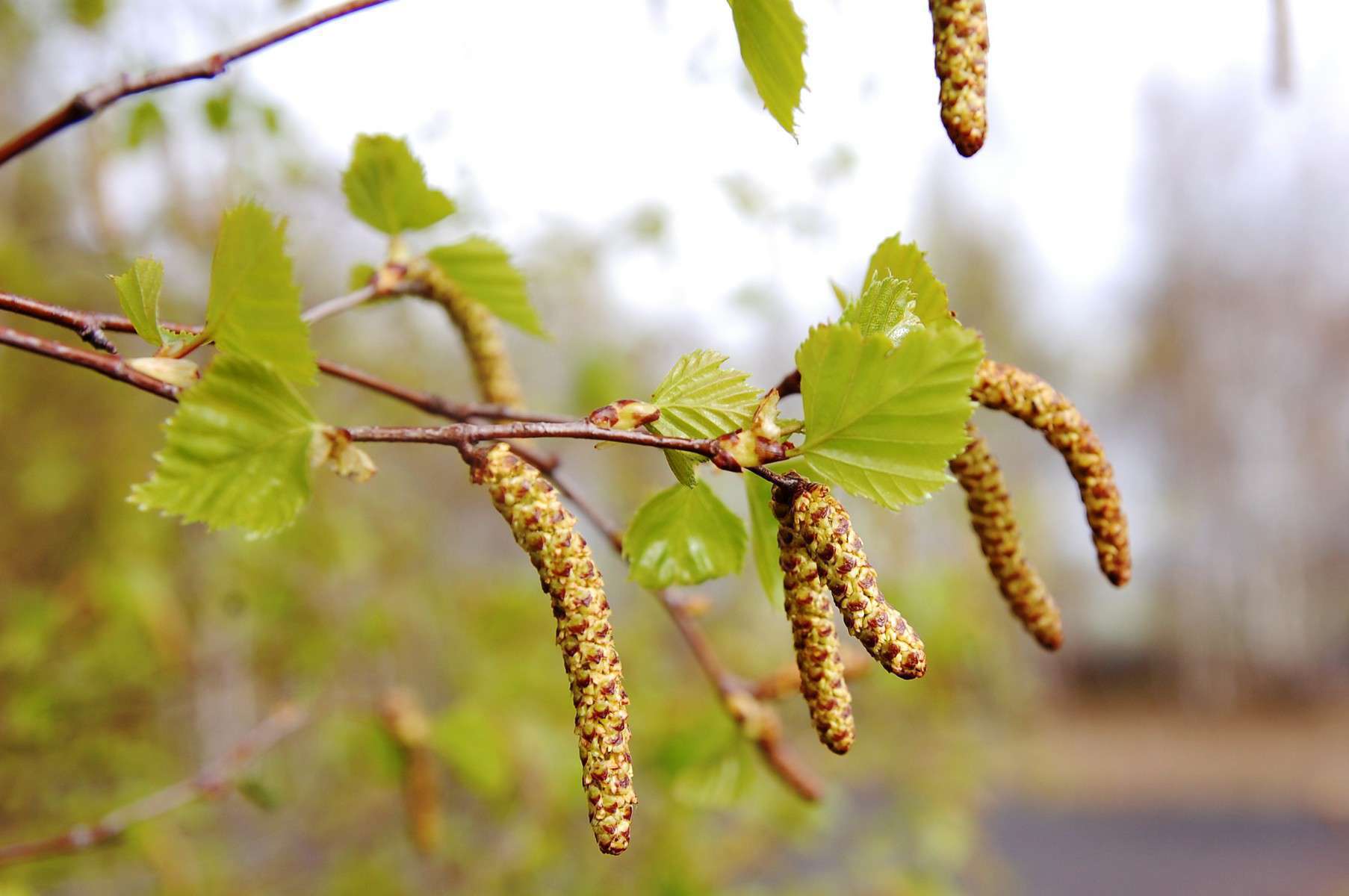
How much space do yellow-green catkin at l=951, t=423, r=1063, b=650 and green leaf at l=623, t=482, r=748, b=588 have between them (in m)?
0.16

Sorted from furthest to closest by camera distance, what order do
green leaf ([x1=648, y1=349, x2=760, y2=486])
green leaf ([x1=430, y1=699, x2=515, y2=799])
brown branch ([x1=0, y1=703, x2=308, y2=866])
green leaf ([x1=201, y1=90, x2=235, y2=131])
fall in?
green leaf ([x1=201, y1=90, x2=235, y2=131]) → green leaf ([x1=430, y1=699, x2=515, y2=799]) → brown branch ([x1=0, y1=703, x2=308, y2=866]) → green leaf ([x1=648, y1=349, x2=760, y2=486])

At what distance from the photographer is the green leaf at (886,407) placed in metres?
0.47

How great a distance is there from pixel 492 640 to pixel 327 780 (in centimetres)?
53

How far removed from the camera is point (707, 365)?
1.78 ft

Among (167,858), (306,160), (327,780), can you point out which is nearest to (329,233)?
(306,160)

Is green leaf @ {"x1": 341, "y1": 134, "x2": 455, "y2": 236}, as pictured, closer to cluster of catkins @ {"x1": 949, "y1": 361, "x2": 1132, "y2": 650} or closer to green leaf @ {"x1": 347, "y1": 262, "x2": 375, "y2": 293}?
green leaf @ {"x1": 347, "y1": 262, "x2": 375, "y2": 293}

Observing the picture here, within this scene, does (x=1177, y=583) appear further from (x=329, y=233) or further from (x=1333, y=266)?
(x=329, y=233)

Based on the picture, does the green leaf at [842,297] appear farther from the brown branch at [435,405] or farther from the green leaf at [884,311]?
the brown branch at [435,405]

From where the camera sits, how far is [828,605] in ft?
1.81

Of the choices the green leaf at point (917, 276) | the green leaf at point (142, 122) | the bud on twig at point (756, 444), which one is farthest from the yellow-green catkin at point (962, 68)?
the green leaf at point (142, 122)

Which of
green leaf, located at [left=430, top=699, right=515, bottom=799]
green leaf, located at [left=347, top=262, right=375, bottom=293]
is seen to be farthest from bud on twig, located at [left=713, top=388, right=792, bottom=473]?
green leaf, located at [left=430, top=699, right=515, bottom=799]

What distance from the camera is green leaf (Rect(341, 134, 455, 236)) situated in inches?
29.7

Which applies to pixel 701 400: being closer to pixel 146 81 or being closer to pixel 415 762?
pixel 146 81

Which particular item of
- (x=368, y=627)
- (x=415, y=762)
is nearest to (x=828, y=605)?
(x=415, y=762)
